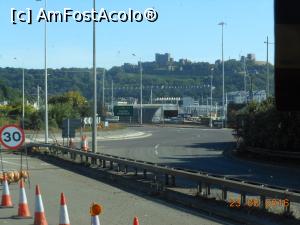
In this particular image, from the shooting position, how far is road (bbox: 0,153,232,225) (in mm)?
11102


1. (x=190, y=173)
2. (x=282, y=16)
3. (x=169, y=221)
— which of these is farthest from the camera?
(x=190, y=173)

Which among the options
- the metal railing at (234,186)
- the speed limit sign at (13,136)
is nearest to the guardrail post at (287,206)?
the metal railing at (234,186)

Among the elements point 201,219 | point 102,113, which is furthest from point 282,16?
point 102,113

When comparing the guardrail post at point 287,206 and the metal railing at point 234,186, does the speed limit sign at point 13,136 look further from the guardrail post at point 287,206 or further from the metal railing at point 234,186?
the guardrail post at point 287,206

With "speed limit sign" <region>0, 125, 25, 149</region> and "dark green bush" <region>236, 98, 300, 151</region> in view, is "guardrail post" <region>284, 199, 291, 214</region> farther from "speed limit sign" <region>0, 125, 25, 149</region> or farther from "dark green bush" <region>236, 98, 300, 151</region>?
"dark green bush" <region>236, 98, 300, 151</region>

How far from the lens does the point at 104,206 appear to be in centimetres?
1327

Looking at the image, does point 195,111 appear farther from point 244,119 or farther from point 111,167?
point 111,167

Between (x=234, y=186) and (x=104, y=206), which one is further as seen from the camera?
(x=104, y=206)

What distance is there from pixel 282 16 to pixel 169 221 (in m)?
9.30

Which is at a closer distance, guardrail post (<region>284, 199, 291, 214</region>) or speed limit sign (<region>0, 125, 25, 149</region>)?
guardrail post (<region>284, 199, 291, 214</region>)

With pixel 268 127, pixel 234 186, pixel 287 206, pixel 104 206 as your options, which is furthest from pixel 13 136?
pixel 268 127

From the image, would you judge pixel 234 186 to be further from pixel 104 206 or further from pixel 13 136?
pixel 13 136

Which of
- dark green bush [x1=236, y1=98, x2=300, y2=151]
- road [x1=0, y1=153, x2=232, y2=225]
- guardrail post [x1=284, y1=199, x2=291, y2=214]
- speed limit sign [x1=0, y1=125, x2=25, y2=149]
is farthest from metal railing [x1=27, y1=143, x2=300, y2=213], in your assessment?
dark green bush [x1=236, y1=98, x2=300, y2=151]

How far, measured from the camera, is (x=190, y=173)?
48.9ft
